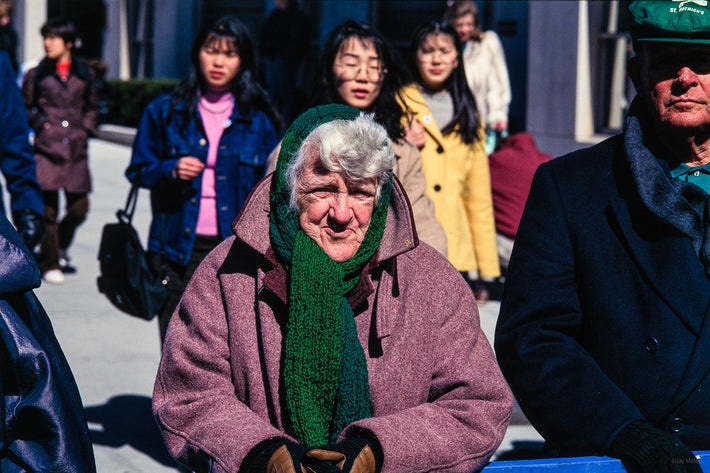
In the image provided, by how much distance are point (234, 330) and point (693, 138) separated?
1.19 metres

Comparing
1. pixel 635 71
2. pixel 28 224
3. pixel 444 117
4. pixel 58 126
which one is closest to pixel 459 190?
pixel 444 117

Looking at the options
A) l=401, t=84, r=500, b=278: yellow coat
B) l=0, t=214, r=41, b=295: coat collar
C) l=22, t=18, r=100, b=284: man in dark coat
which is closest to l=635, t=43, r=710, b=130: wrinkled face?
l=0, t=214, r=41, b=295: coat collar

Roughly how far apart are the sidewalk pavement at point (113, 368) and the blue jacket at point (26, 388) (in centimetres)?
253

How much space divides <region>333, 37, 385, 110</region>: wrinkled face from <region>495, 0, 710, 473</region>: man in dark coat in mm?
2082

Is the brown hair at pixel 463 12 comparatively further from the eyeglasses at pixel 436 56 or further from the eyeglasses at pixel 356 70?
the eyeglasses at pixel 356 70

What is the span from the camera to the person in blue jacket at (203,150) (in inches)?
203

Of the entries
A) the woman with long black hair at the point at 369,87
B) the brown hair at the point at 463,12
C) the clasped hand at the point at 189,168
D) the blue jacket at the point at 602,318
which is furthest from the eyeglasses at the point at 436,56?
the brown hair at the point at 463,12

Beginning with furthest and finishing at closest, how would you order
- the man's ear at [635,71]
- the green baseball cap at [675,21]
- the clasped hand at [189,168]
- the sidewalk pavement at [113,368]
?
the sidewalk pavement at [113,368]
the clasped hand at [189,168]
the man's ear at [635,71]
the green baseball cap at [675,21]

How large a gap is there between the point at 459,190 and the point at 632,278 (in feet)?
11.2

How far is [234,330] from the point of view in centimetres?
291

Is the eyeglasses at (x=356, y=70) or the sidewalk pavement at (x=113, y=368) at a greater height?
the eyeglasses at (x=356, y=70)

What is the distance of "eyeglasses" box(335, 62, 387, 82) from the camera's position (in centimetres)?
491

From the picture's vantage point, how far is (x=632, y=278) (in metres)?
2.83

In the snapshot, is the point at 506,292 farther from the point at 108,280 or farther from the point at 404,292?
the point at 108,280
